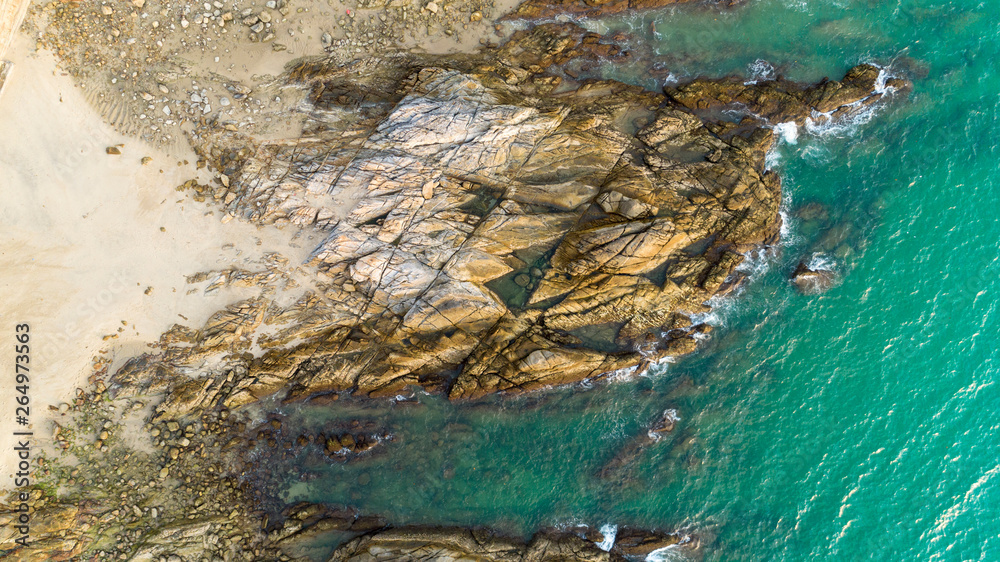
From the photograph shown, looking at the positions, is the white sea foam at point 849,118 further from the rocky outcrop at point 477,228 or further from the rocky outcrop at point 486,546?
the rocky outcrop at point 486,546

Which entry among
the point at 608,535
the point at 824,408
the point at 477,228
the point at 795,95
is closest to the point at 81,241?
the point at 477,228

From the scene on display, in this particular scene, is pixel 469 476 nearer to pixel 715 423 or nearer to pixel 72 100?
pixel 715 423

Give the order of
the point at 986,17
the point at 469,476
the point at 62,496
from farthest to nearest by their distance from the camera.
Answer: the point at 986,17
the point at 469,476
the point at 62,496

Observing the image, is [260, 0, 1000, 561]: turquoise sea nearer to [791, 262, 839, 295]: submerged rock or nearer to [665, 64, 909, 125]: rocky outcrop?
[791, 262, 839, 295]: submerged rock

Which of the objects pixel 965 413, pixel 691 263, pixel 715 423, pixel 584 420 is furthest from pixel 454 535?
pixel 965 413

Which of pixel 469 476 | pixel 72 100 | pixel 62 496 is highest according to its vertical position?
pixel 72 100

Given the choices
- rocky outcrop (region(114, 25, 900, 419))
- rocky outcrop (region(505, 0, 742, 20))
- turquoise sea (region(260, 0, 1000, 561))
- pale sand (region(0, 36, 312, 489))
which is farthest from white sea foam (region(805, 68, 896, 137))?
pale sand (region(0, 36, 312, 489))
